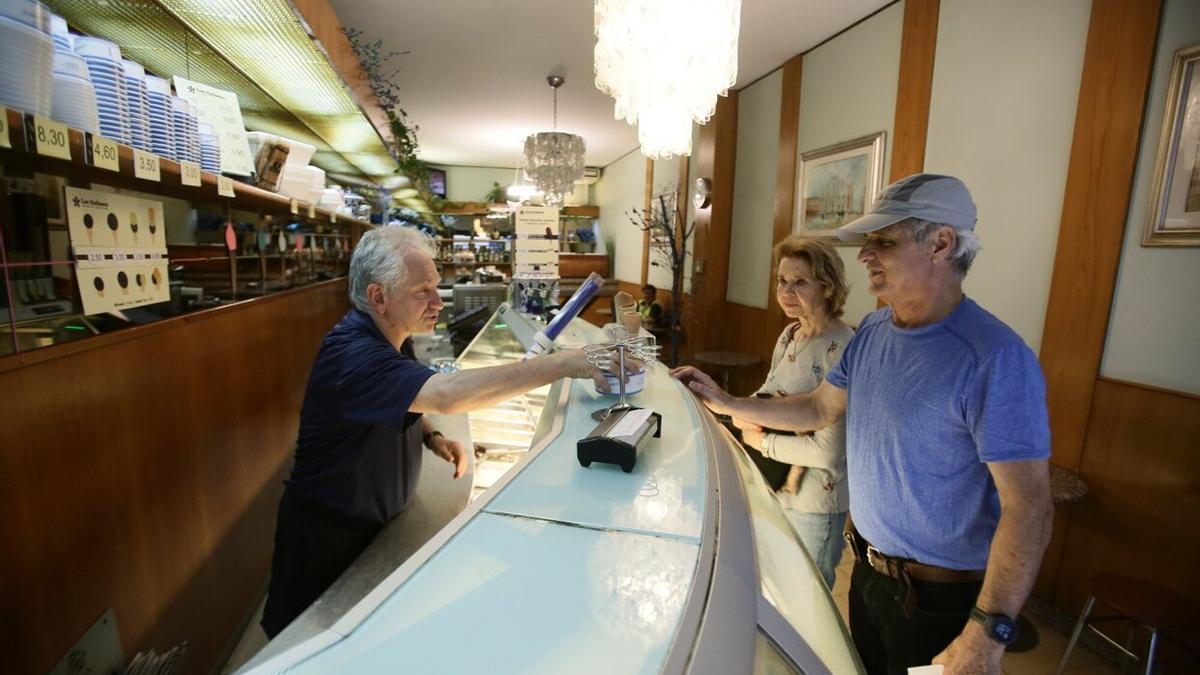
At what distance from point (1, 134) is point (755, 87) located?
5.73 meters

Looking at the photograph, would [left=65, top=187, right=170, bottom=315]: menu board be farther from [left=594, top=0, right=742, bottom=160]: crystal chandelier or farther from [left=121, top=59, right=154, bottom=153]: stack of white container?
[left=594, top=0, right=742, bottom=160]: crystal chandelier

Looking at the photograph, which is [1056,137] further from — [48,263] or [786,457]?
[48,263]

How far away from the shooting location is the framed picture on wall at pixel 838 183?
3.82 metres

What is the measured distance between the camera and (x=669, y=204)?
7.17 meters

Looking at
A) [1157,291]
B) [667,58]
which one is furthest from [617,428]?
[1157,291]

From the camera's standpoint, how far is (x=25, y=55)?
36.7 inches

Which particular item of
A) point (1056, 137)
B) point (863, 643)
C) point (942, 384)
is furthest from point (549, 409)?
point (1056, 137)

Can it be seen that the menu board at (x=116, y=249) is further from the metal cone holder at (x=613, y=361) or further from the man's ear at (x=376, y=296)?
the metal cone holder at (x=613, y=361)

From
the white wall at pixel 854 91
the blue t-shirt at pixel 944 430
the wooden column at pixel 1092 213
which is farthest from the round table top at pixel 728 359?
the blue t-shirt at pixel 944 430

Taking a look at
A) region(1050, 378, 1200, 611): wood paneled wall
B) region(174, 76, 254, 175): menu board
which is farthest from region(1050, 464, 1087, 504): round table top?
region(174, 76, 254, 175): menu board

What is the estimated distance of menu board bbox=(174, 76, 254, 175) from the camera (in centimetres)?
181

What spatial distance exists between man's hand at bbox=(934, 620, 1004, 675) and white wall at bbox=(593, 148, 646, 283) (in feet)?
26.9

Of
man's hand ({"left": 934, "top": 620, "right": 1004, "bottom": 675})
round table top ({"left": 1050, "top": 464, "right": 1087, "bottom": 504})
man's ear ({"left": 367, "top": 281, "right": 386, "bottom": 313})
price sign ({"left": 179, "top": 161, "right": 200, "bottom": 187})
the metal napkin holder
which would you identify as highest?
price sign ({"left": 179, "top": 161, "right": 200, "bottom": 187})

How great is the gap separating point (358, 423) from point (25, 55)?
0.96 metres
